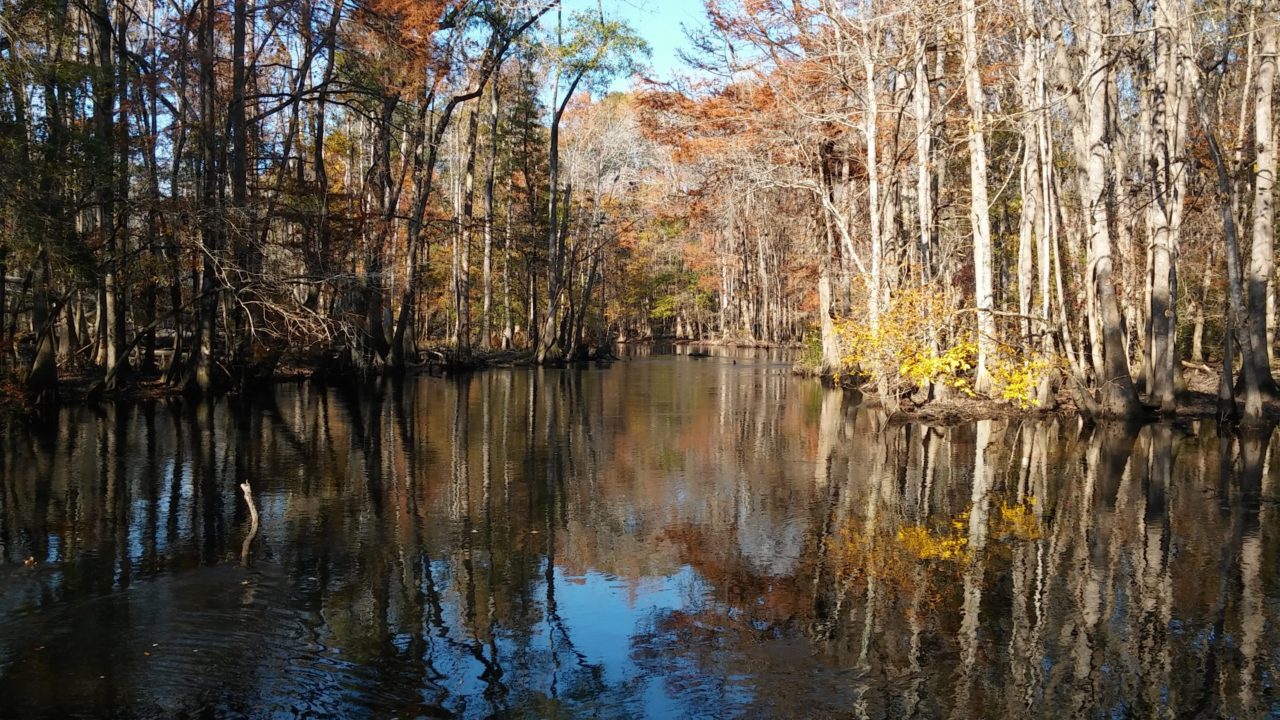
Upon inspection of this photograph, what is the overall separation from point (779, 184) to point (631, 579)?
49.1 ft

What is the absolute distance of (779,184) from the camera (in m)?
21.5

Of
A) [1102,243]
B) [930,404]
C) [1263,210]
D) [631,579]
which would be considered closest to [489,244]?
[930,404]

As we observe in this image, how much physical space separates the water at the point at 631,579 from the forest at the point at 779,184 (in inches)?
147

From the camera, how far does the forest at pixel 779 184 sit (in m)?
17.5

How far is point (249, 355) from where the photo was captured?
2578 cm

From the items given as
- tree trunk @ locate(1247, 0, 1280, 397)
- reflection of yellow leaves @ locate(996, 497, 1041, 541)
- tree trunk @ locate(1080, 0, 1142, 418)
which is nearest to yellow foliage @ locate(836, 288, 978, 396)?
tree trunk @ locate(1080, 0, 1142, 418)

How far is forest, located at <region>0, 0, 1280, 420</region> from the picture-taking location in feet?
57.4

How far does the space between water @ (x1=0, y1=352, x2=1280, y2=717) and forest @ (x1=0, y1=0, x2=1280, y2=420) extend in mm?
A: 3730

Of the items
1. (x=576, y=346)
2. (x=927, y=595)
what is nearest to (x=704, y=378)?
(x=576, y=346)

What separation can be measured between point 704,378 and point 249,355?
52.5 feet

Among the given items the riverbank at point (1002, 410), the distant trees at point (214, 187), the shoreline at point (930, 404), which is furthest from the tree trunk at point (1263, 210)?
the distant trees at point (214, 187)

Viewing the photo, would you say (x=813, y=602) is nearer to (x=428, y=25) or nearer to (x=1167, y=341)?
(x=1167, y=341)

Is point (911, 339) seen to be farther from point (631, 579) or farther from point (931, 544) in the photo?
point (631, 579)

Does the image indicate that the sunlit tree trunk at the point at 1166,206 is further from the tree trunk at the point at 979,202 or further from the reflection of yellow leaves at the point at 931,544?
the reflection of yellow leaves at the point at 931,544
